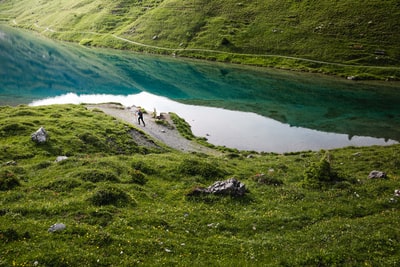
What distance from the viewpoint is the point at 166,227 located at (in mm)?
22172

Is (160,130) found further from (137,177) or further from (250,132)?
(137,177)

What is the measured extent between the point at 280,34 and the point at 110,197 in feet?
441

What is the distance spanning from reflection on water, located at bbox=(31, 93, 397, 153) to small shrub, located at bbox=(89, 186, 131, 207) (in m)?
34.6

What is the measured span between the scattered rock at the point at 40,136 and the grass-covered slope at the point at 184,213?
0.69m

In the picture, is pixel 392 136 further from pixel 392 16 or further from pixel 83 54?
pixel 83 54

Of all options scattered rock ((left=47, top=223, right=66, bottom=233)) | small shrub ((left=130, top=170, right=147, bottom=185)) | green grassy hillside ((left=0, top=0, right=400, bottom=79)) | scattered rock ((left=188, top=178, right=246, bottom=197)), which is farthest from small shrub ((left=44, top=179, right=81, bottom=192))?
green grassy hillside ((left=0, top=0, right=400, bottom=79))

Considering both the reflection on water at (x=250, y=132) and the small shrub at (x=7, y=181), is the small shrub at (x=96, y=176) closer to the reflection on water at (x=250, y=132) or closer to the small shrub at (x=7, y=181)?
the small shrub at (x=7, y=181)

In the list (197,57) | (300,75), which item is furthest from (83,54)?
(300,75)

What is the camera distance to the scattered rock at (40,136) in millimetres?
41781

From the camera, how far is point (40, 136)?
1661 inches

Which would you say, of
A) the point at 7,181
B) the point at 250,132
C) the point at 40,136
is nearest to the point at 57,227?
the point at 7,181

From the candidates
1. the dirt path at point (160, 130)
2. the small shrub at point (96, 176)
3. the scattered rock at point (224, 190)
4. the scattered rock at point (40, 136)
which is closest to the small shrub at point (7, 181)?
the small shrub at point (96, 176)

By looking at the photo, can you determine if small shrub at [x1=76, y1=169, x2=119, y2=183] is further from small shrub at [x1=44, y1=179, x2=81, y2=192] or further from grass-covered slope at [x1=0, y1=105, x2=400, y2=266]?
small shrub at [x1=44, y1=179, x2=81, y2=192]

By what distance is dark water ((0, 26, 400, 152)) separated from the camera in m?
65.3
